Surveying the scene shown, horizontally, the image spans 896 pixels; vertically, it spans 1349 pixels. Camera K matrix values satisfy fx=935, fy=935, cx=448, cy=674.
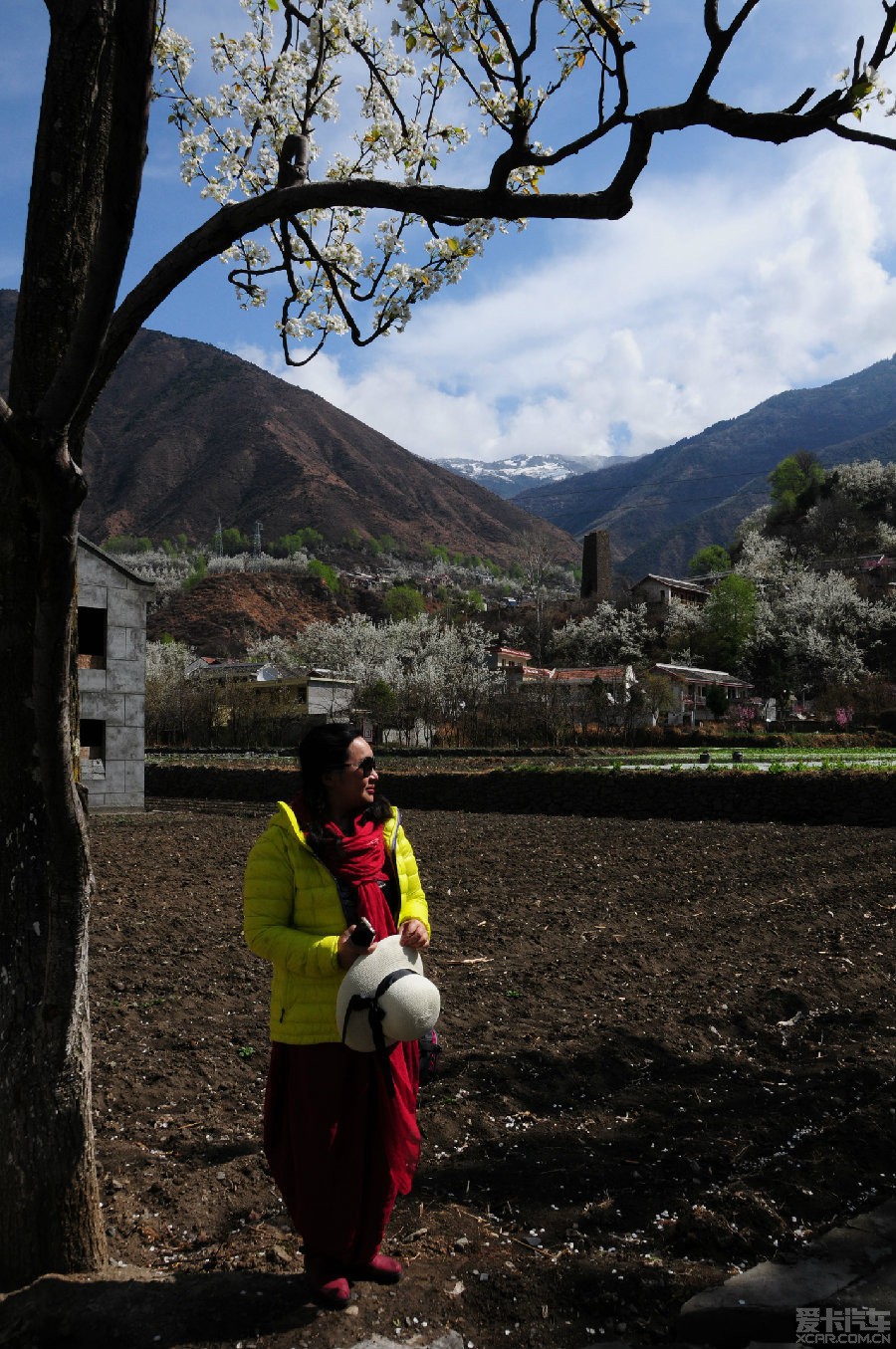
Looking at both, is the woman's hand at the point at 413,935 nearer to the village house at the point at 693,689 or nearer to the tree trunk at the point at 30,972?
the tree trunk at the point at 30,972

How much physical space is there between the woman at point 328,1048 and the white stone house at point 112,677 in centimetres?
1681

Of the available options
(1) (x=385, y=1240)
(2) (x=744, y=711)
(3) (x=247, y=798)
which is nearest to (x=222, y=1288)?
(1) (x=385, y=1240)

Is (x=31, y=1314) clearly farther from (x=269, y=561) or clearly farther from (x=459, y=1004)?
(x=269, y=561)

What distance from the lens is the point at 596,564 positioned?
86188 mm

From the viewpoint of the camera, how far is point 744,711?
4053cm

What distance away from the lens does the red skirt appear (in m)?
2.68

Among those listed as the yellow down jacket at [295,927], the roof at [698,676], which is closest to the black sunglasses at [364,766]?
the yellow down jacket at [295,927]

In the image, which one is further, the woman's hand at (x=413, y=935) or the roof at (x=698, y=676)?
the roof at (x=698, y=676)

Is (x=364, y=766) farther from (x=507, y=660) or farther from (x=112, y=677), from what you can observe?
(x=507, y=660)

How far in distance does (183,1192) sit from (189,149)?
5227 mm

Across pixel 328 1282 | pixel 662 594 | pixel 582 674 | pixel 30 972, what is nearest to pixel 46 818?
pixel 30 972

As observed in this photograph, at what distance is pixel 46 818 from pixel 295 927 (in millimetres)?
798

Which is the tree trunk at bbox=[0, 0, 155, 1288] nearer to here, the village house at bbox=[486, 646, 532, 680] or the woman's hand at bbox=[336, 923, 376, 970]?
the woman's hand at bbox=[336, 923, 376, 970]

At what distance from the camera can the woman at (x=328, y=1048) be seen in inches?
105
